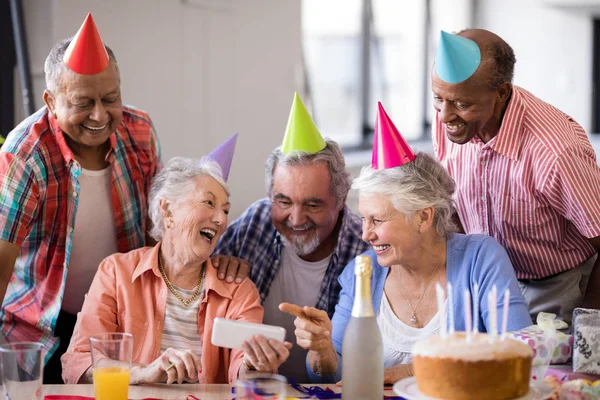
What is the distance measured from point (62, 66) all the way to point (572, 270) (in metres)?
1.56

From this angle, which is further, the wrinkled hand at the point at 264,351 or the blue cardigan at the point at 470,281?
the blue cardigan at the point at 470,281

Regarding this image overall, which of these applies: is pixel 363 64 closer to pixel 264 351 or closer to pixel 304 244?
pixel 304 244

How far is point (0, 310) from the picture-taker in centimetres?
243

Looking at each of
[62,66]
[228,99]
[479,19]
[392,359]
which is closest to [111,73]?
[62,66]

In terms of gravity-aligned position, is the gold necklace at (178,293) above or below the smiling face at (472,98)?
below

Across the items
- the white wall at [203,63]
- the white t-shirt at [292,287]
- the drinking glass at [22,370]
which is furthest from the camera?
the white wall at [203,63]

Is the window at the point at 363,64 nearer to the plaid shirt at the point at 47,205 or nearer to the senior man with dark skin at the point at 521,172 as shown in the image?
the plaid shirt at the point at 47,205

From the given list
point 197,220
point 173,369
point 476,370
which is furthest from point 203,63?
point 476,370

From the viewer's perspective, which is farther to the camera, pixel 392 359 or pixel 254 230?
pixel 254 230

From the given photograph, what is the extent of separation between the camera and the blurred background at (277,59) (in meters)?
3.37

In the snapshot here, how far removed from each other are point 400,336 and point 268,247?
63cm

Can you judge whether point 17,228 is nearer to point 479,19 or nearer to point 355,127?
point 355,127

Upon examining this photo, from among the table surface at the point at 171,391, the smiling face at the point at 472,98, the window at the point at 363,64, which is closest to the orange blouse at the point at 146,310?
the table surface at the point at 171,391

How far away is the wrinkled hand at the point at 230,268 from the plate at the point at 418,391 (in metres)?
0.79
